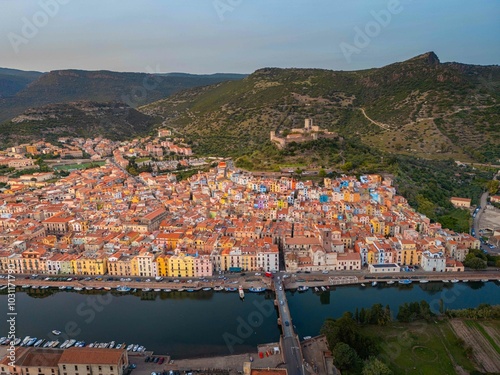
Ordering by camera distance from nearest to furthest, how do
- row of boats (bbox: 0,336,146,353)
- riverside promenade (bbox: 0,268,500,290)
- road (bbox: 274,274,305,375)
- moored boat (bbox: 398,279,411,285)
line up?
1. road (bbox: 274,274,305,375)
2. row of boats (bbox: 0,336,146,353)
3. riverside promenade (bbox: 0,268,500,290)
4. moored boat (bbox: 398,279,411,285)

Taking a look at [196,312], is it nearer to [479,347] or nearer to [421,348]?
[421,348]

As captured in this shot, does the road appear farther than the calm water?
No

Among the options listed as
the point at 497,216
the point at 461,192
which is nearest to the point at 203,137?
the point at 461,192

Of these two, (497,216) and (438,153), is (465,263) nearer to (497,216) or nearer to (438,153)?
(497,216)

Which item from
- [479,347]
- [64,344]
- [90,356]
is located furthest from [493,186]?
[64,344]

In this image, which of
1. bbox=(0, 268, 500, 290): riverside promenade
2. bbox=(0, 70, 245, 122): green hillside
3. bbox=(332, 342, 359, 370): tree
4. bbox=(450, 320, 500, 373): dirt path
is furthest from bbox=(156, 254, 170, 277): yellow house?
bbox=(0, 70, 245, 122): green hillside

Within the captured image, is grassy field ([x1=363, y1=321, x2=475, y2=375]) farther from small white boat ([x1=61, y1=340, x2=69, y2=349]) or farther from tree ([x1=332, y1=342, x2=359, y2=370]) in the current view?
small white boat ([x1=61, y1=340, x2=69, y2=349])

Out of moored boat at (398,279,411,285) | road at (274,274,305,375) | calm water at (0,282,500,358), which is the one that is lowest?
calm water at (0,282,500,358)
